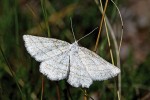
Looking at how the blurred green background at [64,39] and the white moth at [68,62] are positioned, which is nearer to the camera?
the white moth at [68,62]

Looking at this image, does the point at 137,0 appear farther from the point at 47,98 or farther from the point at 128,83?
the point at 47,98

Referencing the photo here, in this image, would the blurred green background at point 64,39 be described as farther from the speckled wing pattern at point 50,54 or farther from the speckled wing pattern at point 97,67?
the speckled wing pattern at point 97,67

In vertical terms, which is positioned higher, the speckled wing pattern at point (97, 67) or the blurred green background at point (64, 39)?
the speckled wing pattern at point (97, 67)

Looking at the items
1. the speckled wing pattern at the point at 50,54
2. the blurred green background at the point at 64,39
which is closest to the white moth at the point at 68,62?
the speckled wing pattern at the point at 50,54

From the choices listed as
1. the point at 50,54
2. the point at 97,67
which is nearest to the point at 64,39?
the point at 50,54

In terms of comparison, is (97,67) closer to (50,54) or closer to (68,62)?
(68,62)

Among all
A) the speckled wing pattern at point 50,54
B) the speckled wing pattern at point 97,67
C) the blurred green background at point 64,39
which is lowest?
the blurred green background at point 64,39

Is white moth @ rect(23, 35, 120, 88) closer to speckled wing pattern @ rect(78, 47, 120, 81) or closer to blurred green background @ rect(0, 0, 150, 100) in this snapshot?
speckled wing pattern @ rect(78, 47, 120, 81)
